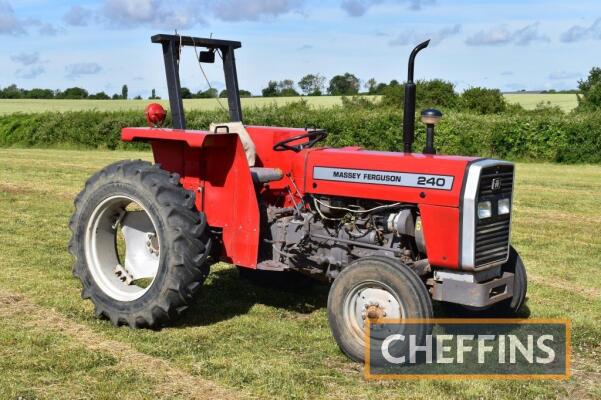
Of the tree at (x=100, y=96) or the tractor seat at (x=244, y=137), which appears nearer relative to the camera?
the tractor seat at (x=244, y=137)

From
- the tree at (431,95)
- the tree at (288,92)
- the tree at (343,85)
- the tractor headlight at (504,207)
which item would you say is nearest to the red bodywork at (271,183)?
the tractor headlight at (504,207)

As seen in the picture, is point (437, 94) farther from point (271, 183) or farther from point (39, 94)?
point (39, 94)

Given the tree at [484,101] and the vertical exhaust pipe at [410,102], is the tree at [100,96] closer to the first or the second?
the tree at [484,101]

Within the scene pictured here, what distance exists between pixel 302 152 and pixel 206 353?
165 centimetres

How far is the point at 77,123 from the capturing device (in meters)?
30.0

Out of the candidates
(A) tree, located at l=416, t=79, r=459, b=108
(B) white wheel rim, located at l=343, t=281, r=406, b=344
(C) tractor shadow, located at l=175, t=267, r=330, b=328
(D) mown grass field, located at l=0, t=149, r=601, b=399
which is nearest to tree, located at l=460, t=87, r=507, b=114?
(A) tree, located at l=416, t=79, r=459, b=108

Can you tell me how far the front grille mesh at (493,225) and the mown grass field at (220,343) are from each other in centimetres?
86

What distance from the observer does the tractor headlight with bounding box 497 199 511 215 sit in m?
5.00

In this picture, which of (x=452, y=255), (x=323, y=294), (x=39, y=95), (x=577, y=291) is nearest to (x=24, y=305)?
(x=323, y=294)

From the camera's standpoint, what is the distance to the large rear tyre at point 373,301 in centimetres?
456

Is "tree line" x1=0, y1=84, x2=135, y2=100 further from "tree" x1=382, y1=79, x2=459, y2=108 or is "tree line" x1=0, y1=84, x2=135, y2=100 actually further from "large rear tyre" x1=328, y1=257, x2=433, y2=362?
Answer: "large rear tyre" x1=328, y1=257, x2=433, y2=362

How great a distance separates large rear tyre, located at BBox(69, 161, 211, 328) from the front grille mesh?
1.92 meters

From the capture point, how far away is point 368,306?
478cm

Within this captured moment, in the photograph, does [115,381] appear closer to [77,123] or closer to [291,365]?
[291,365]
